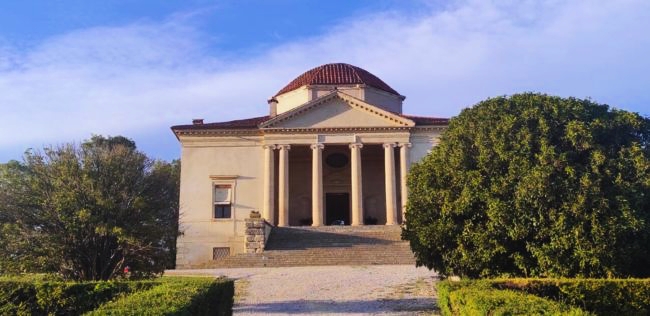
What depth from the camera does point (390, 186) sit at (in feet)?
119

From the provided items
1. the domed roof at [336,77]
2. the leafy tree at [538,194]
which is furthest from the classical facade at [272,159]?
the leafy tree at [538,194]

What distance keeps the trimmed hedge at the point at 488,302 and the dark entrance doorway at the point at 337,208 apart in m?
29.2

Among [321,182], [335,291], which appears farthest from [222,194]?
[335,291]

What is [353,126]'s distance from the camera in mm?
36875

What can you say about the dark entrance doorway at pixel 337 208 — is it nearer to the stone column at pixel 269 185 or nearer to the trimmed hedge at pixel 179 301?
the stone column at pixel 269 185

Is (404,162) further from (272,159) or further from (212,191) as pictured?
(212,191)

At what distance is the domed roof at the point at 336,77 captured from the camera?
41966 mm

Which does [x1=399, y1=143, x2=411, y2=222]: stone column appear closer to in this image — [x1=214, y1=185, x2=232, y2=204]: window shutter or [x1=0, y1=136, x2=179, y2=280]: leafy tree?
[x1=214, y1=185, x2=232, y2=204]: window shutter

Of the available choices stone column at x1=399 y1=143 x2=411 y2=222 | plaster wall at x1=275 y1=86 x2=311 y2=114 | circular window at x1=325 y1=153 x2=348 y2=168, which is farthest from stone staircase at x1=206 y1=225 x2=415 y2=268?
plaster wall at x1=275 y1=86 x2=311 y2=114

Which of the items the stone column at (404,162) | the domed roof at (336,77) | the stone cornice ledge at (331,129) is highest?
the domed roof at (336,77)

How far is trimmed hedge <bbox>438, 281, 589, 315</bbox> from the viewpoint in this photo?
8398mm

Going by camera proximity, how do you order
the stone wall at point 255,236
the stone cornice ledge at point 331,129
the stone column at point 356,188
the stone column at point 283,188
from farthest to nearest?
the stone cornice ledge at point 331,129 < the stone column at point 356,188 < the stone column at point 283,188 < the stone wall at point 255,236

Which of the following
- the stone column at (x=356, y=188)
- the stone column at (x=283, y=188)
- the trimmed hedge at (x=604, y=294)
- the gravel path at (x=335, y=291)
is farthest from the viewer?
the stone column at (x=356, y=188)

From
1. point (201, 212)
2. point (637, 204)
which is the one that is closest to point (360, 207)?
point (201, 212)
